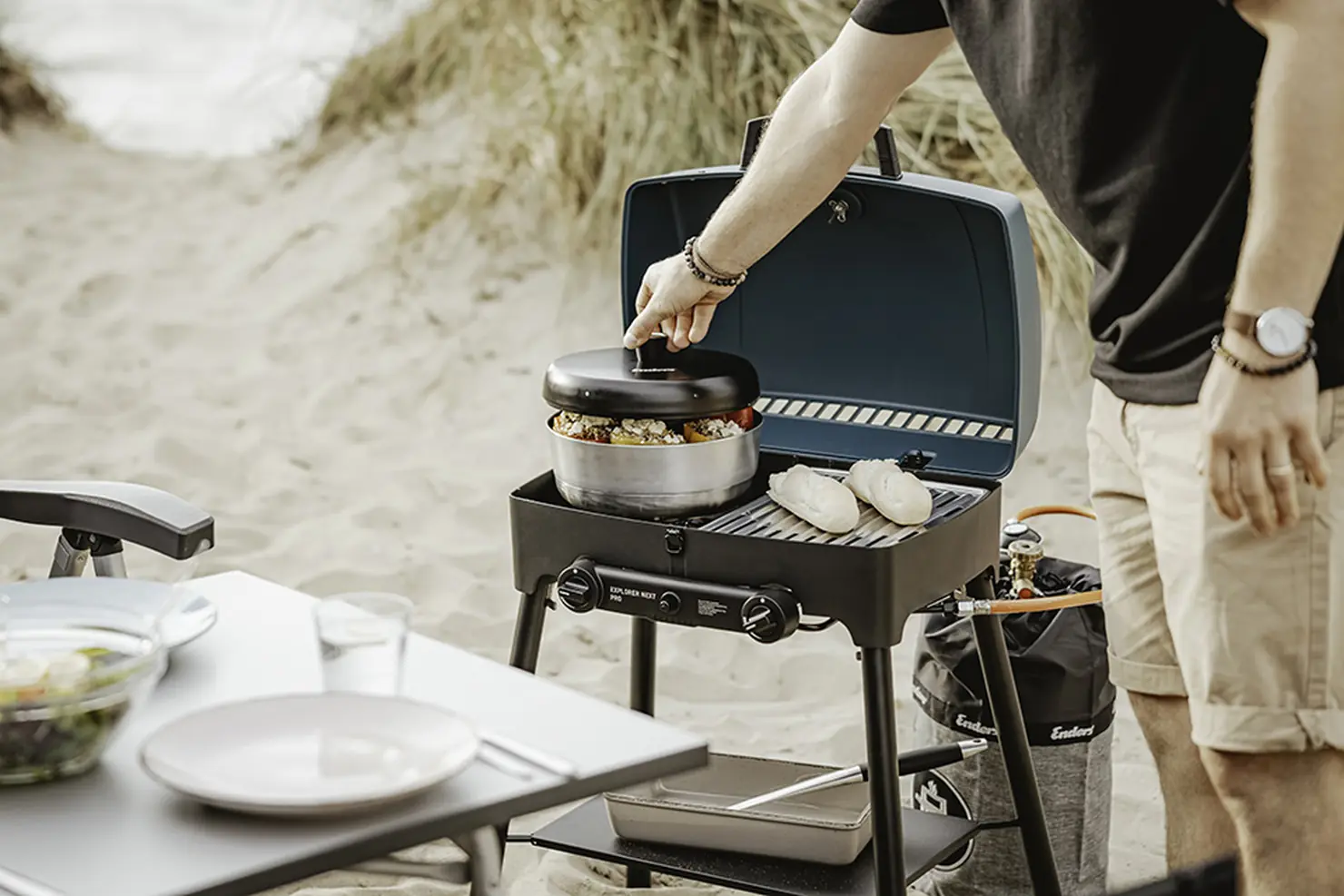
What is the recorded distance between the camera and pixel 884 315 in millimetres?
2709

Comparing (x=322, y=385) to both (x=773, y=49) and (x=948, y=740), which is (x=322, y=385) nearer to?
(x=773, y=49)

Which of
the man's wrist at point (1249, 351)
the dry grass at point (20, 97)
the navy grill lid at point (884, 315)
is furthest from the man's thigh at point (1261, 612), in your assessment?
the dry grass at point (20, 97)

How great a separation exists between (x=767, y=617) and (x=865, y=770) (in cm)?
54

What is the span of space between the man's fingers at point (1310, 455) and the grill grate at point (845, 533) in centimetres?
56

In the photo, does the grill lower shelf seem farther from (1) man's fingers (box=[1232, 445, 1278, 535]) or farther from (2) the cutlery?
(2) the cutlery

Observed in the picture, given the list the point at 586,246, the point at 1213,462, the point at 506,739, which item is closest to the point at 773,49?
the point at 586,246

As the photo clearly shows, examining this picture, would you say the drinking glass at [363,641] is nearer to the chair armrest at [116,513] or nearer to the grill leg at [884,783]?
the chair armrest at [116,513]

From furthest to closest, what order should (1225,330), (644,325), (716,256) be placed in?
(644,325) < (716,256) < (1225,330)

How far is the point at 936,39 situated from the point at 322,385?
3.64m

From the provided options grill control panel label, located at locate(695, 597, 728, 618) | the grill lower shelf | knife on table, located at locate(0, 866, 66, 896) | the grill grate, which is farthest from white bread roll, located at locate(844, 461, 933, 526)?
knife on table, located at locate(0, 866, 66, 896)

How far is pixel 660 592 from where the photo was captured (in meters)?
2.30

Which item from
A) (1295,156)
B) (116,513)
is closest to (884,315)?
(1295,156)

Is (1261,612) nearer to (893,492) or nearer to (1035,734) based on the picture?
(893,492)

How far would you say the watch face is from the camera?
5.74 ft
